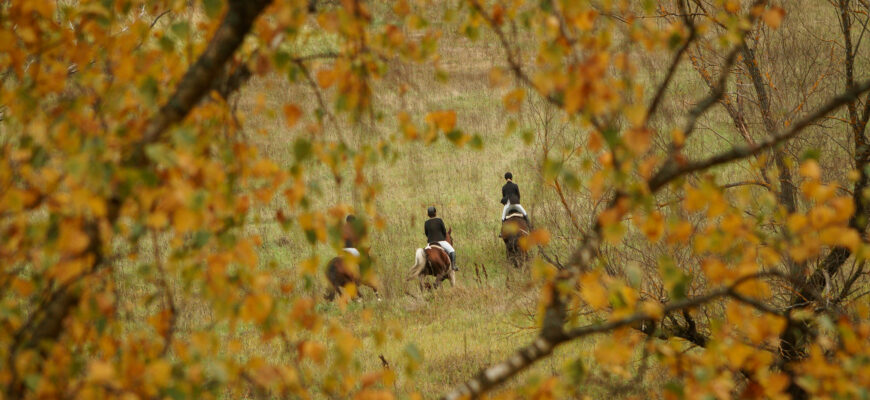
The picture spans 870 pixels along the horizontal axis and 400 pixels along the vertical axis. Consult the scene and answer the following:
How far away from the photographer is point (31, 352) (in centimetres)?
265

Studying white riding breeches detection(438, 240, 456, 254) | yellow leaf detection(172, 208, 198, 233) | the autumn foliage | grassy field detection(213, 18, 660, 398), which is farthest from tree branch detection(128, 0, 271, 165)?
white riding breeches detection(438, 240, 456, 254)

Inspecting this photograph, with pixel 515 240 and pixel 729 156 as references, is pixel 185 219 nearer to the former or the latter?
pixel 729 156

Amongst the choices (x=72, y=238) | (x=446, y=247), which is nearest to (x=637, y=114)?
(x=72, y=238)

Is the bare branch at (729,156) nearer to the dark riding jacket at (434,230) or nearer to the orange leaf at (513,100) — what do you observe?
the orange leaf at (513,100)

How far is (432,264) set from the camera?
1380 cm

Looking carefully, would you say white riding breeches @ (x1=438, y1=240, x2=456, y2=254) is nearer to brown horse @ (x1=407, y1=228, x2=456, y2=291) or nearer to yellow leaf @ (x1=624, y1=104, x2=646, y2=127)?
brown horse @ (x1=407, y1=228, x2=456, y2=291)

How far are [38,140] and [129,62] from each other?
1.48 ft

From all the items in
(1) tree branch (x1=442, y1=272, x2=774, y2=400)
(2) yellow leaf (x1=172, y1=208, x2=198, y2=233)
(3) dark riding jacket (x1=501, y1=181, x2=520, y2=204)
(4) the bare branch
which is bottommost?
(1) tree branch (x1=442, y1=272, x2=774, y2=400)

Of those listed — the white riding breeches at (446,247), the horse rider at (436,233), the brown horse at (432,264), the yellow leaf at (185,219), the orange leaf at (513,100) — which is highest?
the horse rider at (436,233)

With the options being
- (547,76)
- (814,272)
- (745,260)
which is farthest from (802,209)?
(547,76)

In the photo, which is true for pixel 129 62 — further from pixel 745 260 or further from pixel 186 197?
pixel 745 260

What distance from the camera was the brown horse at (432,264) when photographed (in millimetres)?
13766

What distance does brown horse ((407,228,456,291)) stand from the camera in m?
13.8

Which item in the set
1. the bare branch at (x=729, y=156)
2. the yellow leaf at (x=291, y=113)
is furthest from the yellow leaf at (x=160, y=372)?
the bare branch at (x=729, y=156)
